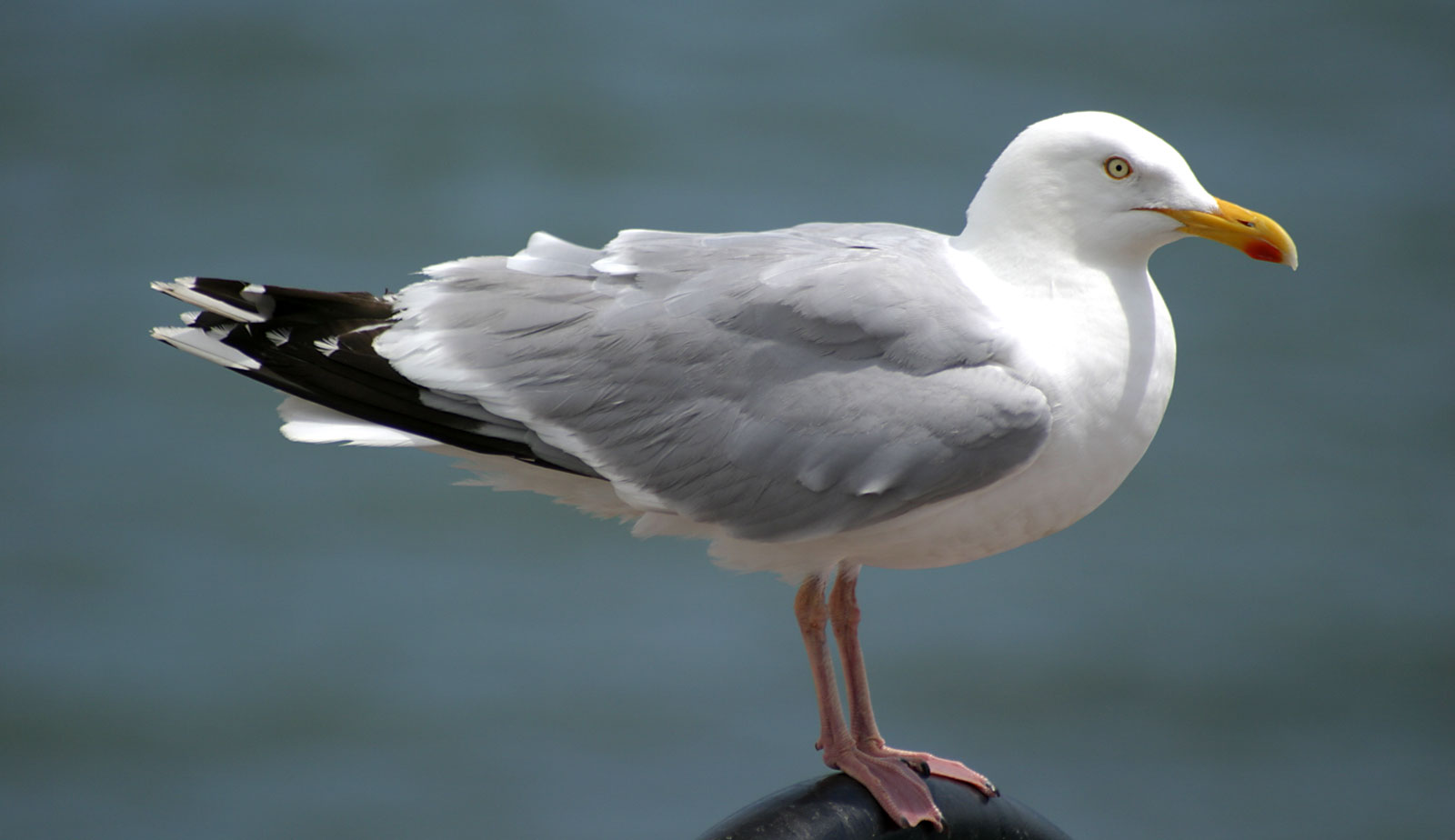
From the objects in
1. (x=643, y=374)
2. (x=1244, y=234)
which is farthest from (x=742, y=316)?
(x=1244, y=234)

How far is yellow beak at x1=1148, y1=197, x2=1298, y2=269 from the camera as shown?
143 cm

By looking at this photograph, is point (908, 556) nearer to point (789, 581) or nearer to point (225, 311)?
point (789, 581)

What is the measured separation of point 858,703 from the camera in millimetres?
1702

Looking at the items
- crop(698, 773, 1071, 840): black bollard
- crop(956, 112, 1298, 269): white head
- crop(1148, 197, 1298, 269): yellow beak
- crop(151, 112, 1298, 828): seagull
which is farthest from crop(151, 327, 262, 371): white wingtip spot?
crop(1148, 197, 1298, 269): yellow beak

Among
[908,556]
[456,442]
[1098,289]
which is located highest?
[1098,289]

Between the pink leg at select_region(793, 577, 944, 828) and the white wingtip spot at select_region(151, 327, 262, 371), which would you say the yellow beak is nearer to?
the pink leg at select_region(793, 577, 944, 828)

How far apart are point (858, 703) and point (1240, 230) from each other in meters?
0.69

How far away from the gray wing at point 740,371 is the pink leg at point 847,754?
0.24m

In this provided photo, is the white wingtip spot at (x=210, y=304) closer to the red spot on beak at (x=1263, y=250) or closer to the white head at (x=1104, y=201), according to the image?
the white head at (x=1104, y=201)

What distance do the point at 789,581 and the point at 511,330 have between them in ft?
1.45

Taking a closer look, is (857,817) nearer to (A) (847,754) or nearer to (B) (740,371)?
(A) (847,754)

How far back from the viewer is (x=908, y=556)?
154 centimetres

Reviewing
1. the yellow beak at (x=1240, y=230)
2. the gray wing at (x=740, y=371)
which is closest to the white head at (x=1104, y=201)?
the yellow beak at (x=1240, y=230)

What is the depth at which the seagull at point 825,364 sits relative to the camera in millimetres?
1429
